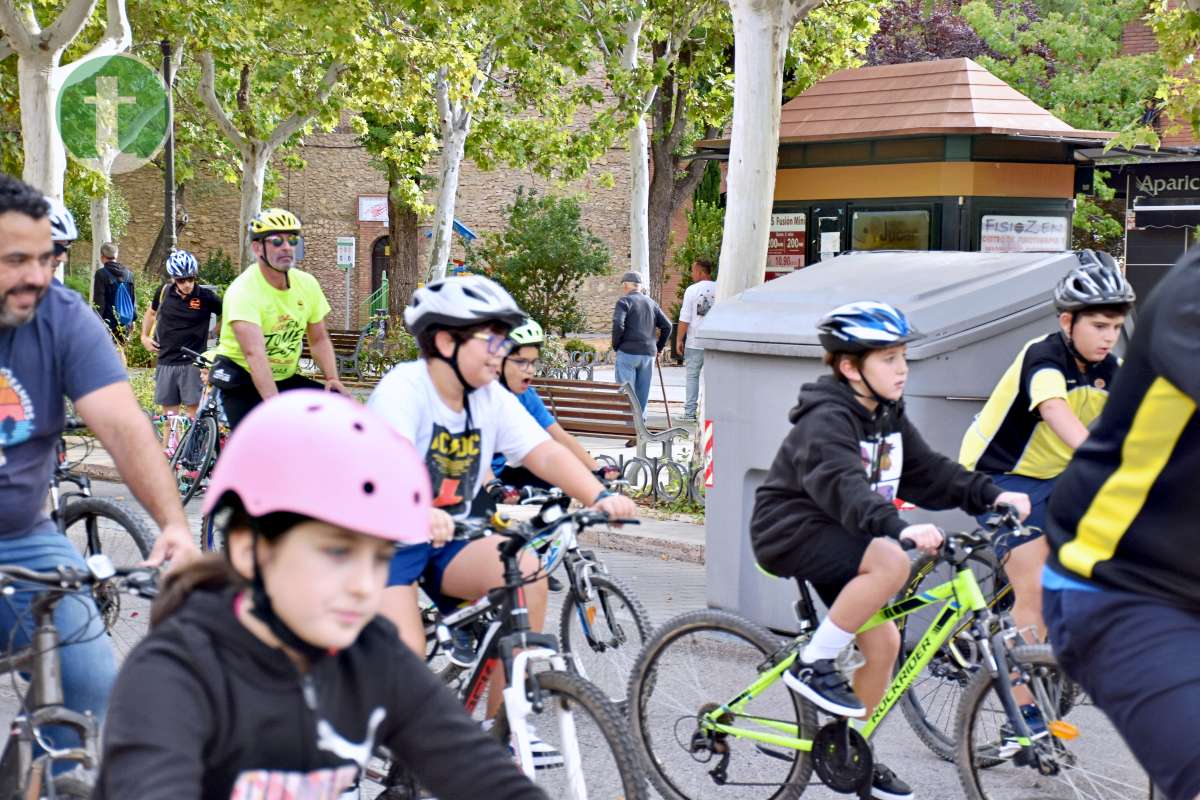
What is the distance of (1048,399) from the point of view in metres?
5.54

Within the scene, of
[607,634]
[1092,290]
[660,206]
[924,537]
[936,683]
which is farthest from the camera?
[660,206]

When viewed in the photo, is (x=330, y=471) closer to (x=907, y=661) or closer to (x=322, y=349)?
(x=907, y=661)

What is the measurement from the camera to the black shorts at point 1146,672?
2465mm

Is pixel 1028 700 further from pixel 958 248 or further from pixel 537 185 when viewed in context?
pixel 537 185

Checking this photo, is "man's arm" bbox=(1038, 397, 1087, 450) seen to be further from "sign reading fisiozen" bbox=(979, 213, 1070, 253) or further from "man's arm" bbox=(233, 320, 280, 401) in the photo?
"sign reading fisiozen" bbox=(979, 213, 1070, 253)

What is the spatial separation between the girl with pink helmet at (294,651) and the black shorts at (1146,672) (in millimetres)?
958

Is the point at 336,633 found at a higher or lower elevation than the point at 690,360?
higher

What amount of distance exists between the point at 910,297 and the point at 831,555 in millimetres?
2380

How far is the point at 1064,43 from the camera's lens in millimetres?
33469

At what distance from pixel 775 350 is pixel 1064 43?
2869 centimetres

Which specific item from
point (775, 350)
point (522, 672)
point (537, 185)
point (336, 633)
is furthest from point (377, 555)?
point (537, 185)

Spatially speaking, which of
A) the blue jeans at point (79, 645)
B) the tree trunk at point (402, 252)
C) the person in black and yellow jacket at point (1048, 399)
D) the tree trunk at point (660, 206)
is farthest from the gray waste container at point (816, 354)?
the tree trunk at point (402, 252)

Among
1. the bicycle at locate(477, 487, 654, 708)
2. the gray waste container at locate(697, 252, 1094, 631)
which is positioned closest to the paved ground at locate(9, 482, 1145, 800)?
the gray waste container at locate(697, 252, 1094, 631)

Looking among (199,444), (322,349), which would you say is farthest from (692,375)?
(322,349)
